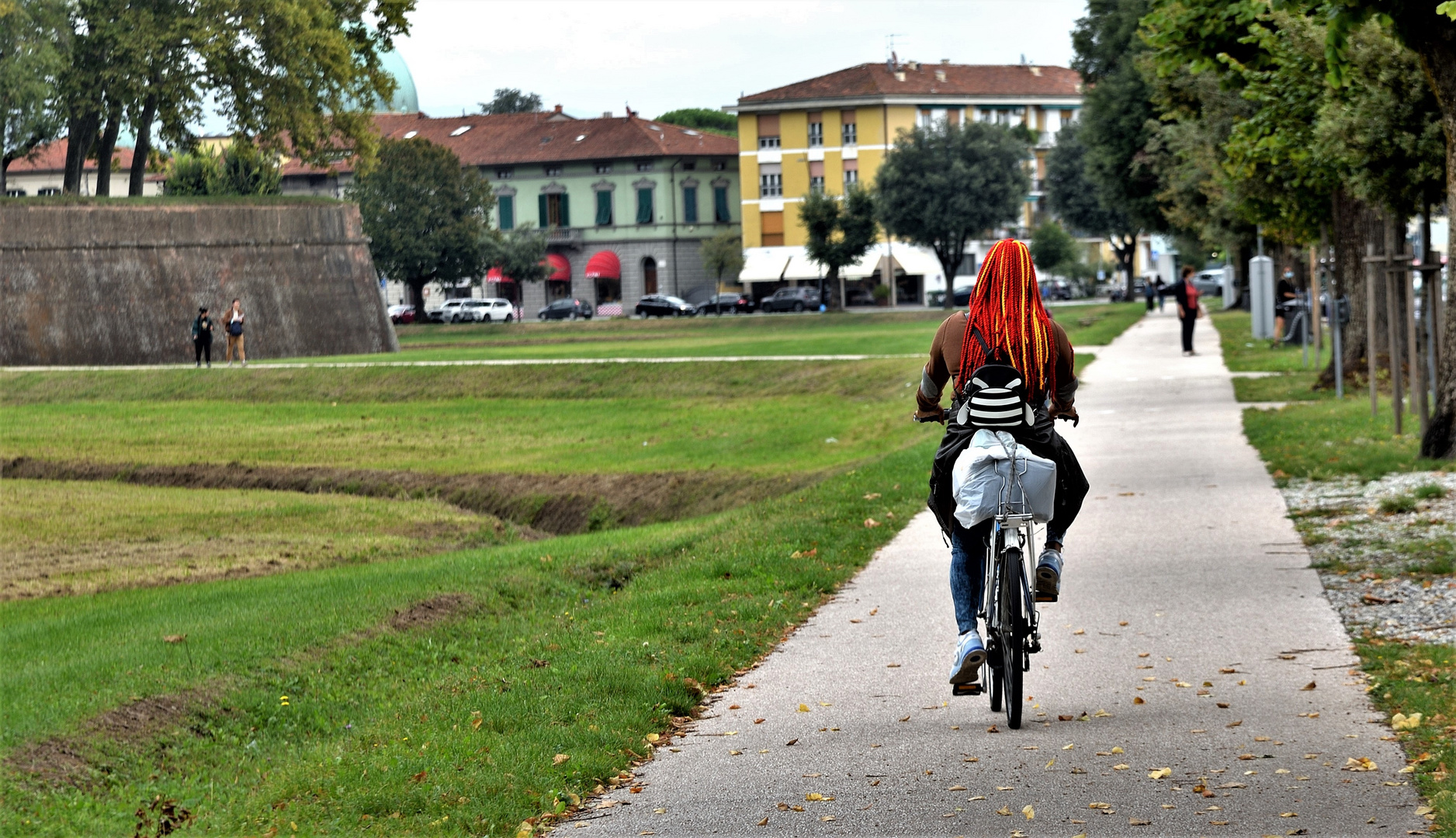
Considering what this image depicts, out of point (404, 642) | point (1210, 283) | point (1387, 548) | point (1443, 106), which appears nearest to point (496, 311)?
point (1210, 283)

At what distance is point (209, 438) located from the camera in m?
29.6

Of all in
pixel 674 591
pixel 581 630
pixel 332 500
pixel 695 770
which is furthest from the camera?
pixel 332 500

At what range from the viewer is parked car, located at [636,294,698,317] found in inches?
3329

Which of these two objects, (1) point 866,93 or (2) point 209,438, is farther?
(1) point 866,93

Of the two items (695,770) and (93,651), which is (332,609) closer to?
(93,651)

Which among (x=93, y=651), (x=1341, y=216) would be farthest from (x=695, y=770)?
(x=1341, y=216)

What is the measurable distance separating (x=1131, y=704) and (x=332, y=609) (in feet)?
20.9

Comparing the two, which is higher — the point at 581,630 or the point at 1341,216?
the point at 1341,216

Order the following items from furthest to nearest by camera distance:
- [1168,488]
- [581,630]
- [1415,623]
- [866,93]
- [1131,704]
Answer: [866,93], [1168,488], [581,630], [1415,623], [1131,704]

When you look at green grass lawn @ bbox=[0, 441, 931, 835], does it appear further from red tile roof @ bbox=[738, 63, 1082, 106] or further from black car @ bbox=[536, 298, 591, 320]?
red tile roof @ bbox=[738, 63, 1082, 106]

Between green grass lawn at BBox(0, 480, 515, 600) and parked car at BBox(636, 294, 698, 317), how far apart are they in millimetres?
61142

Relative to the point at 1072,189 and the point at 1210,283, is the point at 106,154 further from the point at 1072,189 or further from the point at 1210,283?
the point at 1210,283

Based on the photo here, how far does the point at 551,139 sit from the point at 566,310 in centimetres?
1287

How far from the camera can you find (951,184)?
78562 mm
